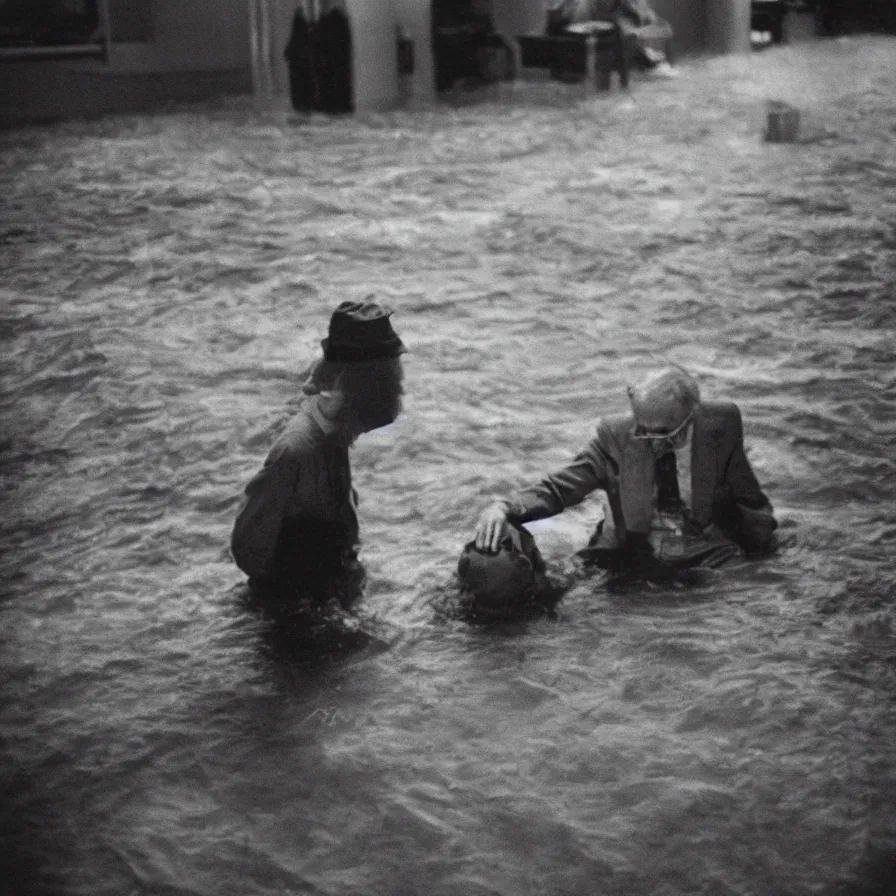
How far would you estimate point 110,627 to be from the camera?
7.48 metres

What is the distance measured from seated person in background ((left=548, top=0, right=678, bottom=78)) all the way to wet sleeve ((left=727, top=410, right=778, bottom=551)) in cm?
1682

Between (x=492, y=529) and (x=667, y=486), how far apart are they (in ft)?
2.96

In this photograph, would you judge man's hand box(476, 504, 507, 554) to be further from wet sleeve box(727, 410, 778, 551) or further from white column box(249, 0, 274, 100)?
white column box(249, 0, 274, 100)

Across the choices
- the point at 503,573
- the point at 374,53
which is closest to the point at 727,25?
the point at 374,53

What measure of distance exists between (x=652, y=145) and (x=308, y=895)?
14.5 m

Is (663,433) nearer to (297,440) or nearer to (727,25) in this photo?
(297,440)

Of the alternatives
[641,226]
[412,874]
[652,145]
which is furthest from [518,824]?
[652,145]

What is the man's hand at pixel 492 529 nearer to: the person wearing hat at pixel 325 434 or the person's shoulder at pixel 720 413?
the person wearing hat at pixel 325 434

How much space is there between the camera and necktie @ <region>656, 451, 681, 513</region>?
23.7 feet

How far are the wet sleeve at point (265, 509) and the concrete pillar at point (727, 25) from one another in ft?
74.5

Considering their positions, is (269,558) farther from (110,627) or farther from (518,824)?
(518,824)

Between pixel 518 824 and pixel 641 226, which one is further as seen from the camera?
pixel 641 226

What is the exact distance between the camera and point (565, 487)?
24.1 feet

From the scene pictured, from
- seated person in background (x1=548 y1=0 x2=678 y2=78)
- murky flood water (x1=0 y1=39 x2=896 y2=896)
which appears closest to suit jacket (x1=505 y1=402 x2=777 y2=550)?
murky flood water (x1=0 y1=39 x2=896 y2=896)
